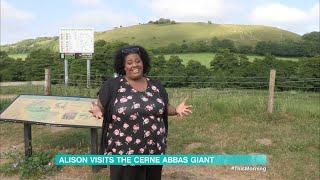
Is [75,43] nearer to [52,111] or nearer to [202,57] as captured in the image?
[52,111]

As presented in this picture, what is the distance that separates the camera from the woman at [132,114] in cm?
356

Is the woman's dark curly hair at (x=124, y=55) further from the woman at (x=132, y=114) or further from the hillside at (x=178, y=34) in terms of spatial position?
the hillside at (x=178, y=34)

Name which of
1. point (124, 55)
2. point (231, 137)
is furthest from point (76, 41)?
point (124, 55)

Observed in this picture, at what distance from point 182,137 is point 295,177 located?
2.58 metres

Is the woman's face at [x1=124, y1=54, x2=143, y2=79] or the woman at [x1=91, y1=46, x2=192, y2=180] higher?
the woman's face at [x1=124, y1=54, x2=143, y2=79]

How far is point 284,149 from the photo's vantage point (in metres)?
8.15

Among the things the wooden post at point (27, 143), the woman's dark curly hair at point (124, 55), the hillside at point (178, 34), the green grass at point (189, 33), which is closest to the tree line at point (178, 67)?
the hillside at point (178, 34)

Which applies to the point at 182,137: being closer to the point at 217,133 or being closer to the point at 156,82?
the point at 217,133

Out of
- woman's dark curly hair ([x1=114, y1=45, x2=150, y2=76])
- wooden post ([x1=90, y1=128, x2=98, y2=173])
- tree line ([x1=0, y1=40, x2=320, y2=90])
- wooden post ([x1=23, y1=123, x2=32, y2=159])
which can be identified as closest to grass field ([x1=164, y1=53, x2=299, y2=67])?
tree line ([x1=0, y1=40, x2=320, y2=90])

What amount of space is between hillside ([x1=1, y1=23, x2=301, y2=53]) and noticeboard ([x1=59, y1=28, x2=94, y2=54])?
26.4 m

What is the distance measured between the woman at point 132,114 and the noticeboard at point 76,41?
10838mm

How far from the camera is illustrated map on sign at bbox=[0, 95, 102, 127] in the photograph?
660 centimetres

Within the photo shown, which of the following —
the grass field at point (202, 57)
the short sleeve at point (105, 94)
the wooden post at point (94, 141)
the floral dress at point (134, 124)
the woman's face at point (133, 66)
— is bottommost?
the wooden post at point (94, 141)

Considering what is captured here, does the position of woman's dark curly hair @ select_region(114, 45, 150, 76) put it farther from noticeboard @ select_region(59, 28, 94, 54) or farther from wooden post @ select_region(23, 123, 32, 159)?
noticeboard @ select_region(59, 28, 94, 54)
